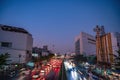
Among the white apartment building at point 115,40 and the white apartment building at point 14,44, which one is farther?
the white apartment building at point 14,44

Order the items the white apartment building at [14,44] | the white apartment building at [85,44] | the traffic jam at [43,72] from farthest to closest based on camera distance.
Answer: the white apartment building at [85,44], the white apartment building at [14,44], the traffic jam at [43,72]

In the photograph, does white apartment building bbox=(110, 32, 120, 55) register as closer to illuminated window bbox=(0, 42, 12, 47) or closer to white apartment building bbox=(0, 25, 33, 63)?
white apartment building bbox=(0, 25, 33, 63)

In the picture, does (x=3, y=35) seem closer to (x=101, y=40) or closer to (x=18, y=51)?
(x=18, y=51)

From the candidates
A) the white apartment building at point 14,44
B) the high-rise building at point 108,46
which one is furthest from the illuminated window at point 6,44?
the high-rise building at point 108,46

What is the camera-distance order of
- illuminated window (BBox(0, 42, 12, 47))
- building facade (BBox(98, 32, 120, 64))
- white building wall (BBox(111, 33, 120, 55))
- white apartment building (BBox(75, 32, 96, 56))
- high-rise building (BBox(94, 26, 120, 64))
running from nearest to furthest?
building facade (BBox(98, 32, 120, 64)) → high-rise building (BBox(94, 26, 120, 64)) → white building wall (BBox(111, 33, 120, 55)) → illuminated window (BBox(0, 42, 12, 47)) → white apartment building (BBox(75, 32, 96, 56))

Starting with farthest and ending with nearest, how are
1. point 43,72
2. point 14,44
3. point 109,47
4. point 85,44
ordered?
1. point 85,44
2. point 14,44
3. point 109,47
4. point 43,72

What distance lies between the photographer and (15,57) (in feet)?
136

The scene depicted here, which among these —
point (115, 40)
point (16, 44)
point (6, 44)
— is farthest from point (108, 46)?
point (6, 44)

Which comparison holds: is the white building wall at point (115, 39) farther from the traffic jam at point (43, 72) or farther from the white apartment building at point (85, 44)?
the white apartment building at point (85, 44)

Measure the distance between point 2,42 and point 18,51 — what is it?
5534mm

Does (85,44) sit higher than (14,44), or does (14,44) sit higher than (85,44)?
(85,44)

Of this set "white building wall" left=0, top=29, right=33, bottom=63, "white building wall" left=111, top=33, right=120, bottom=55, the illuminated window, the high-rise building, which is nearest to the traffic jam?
"white building wall" left=0, top=29, right=33, bottom=63

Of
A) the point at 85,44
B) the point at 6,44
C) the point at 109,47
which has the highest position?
the point at 85,44

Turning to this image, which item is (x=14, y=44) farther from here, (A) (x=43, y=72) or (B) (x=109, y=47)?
(B) (x=109, y=47)
